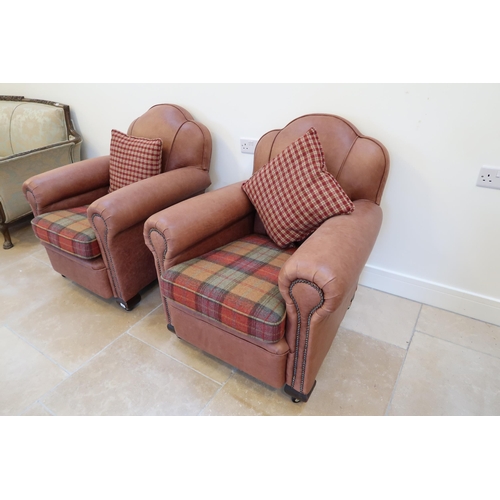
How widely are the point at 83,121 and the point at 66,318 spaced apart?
163 cm

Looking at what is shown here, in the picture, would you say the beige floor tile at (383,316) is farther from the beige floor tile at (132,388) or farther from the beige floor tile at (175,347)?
the beige floor tile at (132,388)

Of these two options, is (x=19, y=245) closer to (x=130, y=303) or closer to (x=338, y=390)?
(x=130, y=303)

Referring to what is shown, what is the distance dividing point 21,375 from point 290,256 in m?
1.32

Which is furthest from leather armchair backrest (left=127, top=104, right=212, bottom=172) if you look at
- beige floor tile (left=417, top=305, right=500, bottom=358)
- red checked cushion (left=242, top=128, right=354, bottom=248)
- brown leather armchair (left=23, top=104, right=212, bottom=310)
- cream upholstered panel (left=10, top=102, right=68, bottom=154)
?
beige floor tile (left=417, top=305, right=500, bottom=358)

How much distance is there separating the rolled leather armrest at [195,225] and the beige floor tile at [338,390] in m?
0.60

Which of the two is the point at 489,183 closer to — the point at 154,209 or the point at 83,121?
the point at 154,209

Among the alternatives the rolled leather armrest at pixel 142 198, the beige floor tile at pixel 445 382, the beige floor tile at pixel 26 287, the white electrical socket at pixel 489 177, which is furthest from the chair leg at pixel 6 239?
the white electrical socket at pixel 489 177

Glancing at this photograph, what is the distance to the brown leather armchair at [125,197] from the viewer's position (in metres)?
1.54

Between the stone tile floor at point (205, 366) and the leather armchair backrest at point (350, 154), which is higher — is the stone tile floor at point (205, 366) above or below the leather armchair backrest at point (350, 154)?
below
